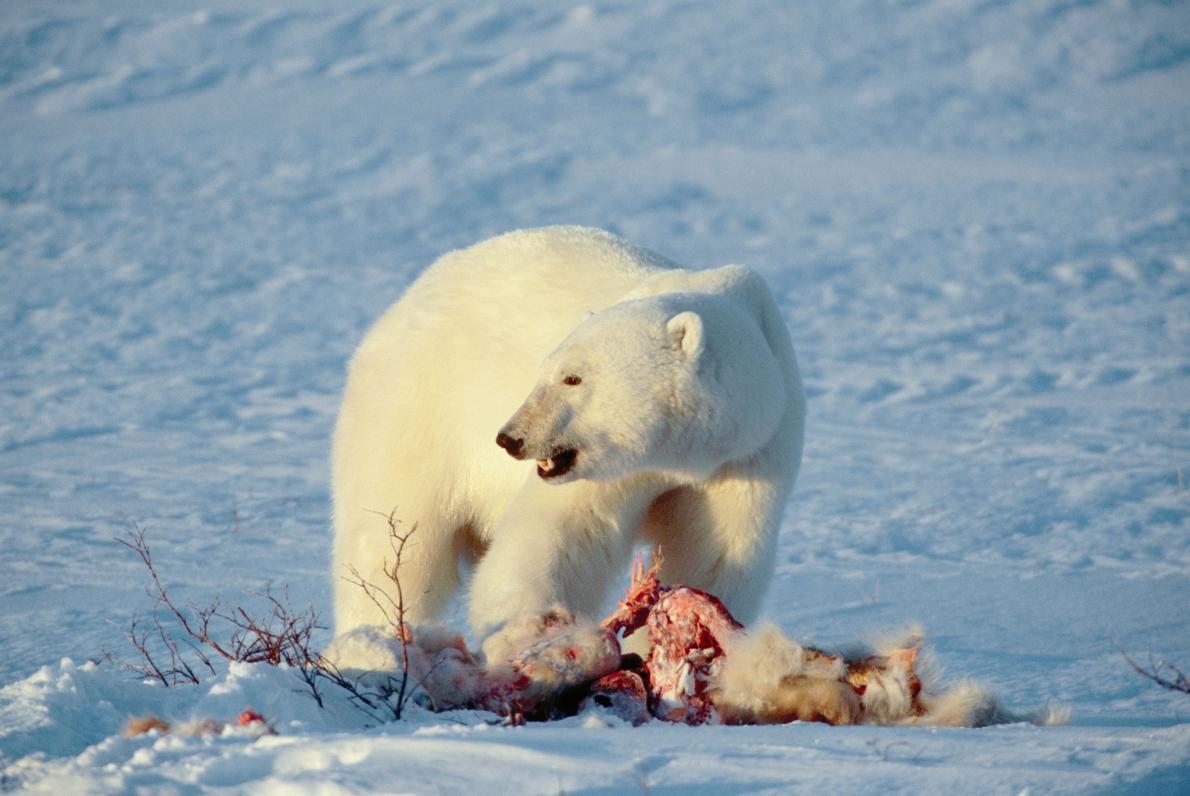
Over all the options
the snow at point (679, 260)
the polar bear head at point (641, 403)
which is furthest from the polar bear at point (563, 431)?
the snow at point (679, 260)

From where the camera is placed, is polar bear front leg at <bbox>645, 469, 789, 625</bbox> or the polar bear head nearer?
the polar bear head

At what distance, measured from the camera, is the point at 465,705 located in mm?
3006

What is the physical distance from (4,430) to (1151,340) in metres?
7.92

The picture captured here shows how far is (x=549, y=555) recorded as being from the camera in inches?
144

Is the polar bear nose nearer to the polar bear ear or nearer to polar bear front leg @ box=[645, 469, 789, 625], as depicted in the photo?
the polar bear ear

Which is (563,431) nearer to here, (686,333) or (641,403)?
(641,403)

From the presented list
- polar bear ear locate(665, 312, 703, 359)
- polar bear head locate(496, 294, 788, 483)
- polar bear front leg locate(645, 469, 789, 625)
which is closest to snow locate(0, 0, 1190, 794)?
polar bear front leg locate(645, 469, 789, 625)

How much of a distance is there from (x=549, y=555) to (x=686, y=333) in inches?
27.7

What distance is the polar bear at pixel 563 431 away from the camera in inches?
142

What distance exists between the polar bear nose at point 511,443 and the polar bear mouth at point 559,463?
8cm

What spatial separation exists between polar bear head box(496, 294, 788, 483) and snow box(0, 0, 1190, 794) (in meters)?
0.75

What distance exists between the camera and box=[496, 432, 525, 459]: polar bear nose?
358 centimetres

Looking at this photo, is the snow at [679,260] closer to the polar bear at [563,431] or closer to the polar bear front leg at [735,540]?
the polar bear front leg at [735,540]

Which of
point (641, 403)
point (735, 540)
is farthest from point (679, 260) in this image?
point (641, 403)
